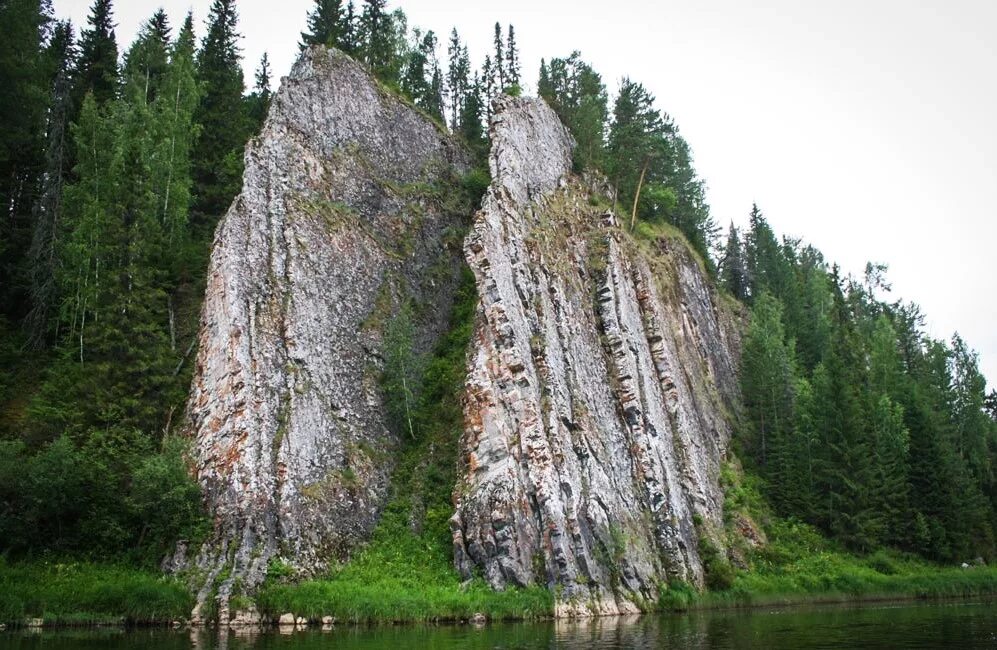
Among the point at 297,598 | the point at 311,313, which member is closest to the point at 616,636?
the point at 297,598

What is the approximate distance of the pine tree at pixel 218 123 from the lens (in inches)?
1859

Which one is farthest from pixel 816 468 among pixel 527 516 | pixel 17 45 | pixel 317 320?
pixel 17 45

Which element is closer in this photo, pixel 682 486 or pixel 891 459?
pixel 682 486

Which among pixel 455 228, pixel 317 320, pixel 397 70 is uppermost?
pixel 397 70

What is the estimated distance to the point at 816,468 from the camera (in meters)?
51.8

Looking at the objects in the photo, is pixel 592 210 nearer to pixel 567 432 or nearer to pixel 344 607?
pixel 567 432

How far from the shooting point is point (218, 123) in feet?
168

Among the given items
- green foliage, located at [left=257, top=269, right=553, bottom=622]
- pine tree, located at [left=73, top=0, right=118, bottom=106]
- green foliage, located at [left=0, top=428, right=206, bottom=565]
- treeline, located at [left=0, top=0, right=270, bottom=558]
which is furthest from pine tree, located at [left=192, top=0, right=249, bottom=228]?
green foliage, located at [left=0, top=428, right=206, bottom=565]

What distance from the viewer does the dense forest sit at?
30484mm

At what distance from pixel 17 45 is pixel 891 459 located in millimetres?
65794

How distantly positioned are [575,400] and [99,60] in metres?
41.3

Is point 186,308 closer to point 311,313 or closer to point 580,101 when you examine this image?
point 311,313

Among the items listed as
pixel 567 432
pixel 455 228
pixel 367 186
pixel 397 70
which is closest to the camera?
pixel 567 432

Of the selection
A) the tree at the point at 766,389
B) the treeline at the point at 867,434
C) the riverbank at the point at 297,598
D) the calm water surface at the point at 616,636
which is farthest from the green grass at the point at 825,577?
the calm water surface at the point at 616,636
